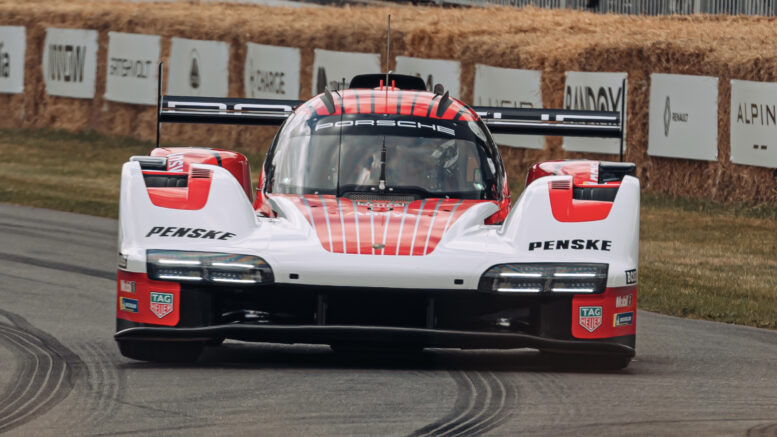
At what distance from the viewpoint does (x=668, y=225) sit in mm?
18719

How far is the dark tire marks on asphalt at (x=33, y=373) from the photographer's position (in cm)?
695

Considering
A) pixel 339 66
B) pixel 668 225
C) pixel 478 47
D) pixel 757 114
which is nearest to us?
pixel 668 225

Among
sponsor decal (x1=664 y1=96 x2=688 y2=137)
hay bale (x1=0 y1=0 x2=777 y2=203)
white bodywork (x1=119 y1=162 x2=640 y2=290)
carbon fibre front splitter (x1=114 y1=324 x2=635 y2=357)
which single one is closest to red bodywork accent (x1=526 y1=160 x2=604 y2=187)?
white bodywork (x1=119 y1=162 x2=640 y2=290)

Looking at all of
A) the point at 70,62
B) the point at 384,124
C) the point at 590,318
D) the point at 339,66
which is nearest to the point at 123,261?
the point at 384,124

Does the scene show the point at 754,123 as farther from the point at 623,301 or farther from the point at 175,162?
the point at 623,301

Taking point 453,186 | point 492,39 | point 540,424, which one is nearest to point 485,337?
point 540,424

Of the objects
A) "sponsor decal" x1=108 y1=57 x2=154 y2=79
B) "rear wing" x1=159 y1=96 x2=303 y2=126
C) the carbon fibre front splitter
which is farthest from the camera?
"sponsor decal" x1=108 y1=57 x2=154 y2=79

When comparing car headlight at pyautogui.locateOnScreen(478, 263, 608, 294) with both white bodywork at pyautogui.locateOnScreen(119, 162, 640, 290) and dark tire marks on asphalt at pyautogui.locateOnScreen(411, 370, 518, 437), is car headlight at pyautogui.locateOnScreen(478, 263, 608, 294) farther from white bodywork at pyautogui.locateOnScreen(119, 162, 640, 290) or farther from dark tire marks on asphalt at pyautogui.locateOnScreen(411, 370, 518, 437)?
dark tire marks on asphalt at pyautogui.locateOnScreen(411, 370, 518, 437)

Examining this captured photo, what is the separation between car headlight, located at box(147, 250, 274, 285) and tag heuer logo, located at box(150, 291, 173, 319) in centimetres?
9

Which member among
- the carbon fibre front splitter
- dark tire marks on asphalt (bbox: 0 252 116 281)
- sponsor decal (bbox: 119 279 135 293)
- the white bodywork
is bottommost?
dark tire marks on asphalt (bbox: 0 252 116 281)

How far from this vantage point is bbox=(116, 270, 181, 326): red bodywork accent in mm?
7961

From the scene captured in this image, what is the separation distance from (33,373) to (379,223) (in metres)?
1.97

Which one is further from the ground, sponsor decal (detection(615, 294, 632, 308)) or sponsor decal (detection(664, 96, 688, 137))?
sponsor decal (detection(664, 96, 688, 137))

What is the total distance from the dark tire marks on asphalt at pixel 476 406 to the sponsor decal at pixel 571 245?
73 cm
